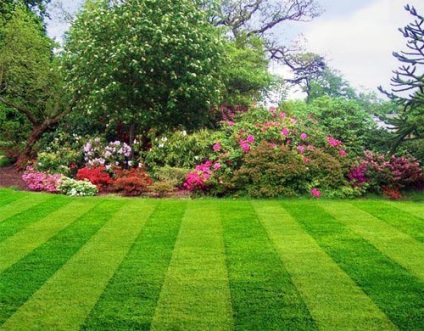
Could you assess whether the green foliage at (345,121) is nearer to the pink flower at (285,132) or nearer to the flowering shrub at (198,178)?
the pink flower at (285,132)

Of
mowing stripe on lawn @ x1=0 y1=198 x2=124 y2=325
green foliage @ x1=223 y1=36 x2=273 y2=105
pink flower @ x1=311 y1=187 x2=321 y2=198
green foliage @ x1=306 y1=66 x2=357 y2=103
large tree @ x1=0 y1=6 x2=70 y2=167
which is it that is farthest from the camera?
green foliage @ x1=306 y1=66 x2=357 y2=103

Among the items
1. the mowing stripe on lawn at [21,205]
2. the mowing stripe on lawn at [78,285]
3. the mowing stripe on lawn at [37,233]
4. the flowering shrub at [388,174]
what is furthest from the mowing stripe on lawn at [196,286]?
the flowering shrub at [388,174]

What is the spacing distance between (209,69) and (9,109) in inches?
430

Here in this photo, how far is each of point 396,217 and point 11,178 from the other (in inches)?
460

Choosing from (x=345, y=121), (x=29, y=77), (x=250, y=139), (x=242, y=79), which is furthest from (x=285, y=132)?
(x=29, y=77)

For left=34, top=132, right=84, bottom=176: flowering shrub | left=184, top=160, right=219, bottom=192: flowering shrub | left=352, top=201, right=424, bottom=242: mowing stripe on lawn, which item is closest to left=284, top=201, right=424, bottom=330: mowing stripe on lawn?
left=352, top=201, right=424, bottom=242: mowing stripe on lawn

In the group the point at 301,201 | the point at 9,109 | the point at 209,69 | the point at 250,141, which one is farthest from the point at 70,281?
the point at 9,109

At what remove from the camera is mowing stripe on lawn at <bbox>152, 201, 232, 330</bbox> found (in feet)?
14.9

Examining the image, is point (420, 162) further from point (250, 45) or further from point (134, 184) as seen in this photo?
point (250, 45)

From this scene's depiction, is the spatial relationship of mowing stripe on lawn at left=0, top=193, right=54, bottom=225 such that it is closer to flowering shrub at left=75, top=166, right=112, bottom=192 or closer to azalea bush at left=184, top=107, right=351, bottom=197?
flowering shrub at left=75, top=166, right=112, bottom=192

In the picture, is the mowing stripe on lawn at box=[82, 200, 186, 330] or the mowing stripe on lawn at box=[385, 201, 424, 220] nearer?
the mowing stripe on lawn at box=[82, 200, 186, 330]

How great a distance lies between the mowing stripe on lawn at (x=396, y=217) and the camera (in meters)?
8.04

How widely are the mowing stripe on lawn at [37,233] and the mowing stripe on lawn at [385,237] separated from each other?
16.6ft

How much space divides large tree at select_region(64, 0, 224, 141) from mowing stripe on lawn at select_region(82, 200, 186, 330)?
23.7ft
